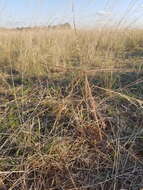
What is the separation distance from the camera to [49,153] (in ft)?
5.08

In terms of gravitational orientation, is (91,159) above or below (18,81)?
below

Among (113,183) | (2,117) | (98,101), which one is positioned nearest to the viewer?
(113,183)

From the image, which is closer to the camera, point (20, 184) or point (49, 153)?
point (20, 184)

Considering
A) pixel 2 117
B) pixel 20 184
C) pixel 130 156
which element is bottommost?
pixel 20 184

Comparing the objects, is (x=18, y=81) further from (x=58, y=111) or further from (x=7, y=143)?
(x=7, y=143)

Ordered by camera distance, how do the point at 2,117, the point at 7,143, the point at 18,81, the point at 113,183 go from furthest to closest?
the point at 18,81 → the point at 2,117 → the point at 7,143 → the point at 113,183

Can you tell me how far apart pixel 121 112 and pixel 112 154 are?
0.42m

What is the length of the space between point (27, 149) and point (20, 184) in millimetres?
220

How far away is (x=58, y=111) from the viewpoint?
189 cm

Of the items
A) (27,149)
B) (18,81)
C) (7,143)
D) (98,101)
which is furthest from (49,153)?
(18,81)

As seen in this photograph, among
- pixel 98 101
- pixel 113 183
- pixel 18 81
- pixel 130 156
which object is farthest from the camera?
pixel 18 81

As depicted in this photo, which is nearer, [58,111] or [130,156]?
[130,156]

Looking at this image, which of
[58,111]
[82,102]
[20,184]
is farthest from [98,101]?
[20,184]

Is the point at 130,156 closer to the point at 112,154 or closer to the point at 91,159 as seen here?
the point at 112,154
